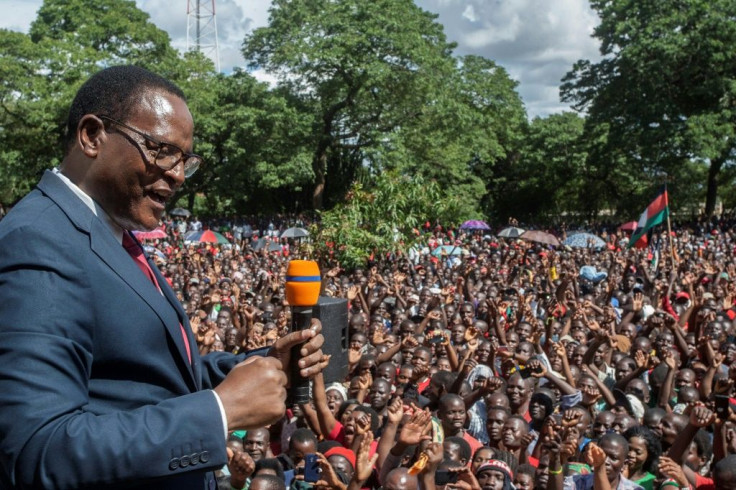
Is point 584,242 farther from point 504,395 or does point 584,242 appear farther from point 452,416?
point 452,416

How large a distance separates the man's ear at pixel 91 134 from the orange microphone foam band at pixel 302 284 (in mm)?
535

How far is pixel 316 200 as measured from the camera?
27969mm

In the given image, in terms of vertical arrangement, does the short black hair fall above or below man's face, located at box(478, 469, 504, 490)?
above

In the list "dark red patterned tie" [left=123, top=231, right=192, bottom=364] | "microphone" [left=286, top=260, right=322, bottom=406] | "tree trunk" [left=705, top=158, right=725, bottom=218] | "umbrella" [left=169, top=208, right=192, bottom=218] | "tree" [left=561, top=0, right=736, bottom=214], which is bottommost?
"microphone" [left=286, top=260, right=322, bottom=406]

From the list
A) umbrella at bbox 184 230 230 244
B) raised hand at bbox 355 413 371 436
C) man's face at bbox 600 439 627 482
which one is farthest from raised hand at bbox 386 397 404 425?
umbrella at bbox 184 230 230 244

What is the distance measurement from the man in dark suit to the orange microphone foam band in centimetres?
14

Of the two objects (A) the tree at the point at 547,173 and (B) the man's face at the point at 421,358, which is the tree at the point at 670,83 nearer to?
(A) the tree at the point at 547,173

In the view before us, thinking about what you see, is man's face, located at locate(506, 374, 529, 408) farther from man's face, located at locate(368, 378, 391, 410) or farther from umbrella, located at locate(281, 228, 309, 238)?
umbrella, located at locate(281, 228, 309, 238)

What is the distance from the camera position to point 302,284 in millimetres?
1661

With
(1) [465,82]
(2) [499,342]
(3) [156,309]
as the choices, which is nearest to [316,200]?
(1) [465,82]

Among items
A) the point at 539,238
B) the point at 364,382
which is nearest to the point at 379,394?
the point at 364,382

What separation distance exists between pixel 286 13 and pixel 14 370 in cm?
2679

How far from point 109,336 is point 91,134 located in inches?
15.3

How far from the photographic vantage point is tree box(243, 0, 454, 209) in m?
23.6
